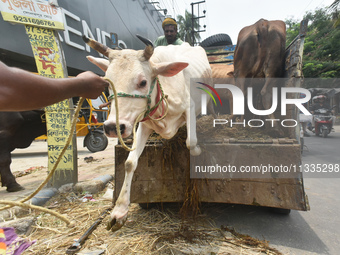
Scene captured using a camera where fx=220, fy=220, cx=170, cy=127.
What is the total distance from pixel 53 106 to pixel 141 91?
115 inches

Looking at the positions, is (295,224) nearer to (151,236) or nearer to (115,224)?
(151,236)

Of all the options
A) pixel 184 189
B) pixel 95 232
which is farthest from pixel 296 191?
pixel 95 232

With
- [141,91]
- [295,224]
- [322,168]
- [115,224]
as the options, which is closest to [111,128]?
[141,91]

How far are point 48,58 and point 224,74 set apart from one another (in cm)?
337

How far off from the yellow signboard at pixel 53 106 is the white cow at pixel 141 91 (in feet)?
7.27

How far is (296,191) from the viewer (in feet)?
7.85

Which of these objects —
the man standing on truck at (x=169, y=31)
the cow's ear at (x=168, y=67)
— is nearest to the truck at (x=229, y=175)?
the cow's ear at (x=168, y=67)

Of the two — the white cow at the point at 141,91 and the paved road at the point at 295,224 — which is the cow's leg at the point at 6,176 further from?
the paved road at the point at 295,224

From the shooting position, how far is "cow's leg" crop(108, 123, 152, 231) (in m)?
2.12

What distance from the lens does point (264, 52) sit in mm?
3320

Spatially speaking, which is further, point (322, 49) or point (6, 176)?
point (322, 49)

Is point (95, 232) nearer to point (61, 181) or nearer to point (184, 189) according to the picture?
point (184, 189)

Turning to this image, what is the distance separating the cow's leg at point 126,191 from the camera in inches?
83.5

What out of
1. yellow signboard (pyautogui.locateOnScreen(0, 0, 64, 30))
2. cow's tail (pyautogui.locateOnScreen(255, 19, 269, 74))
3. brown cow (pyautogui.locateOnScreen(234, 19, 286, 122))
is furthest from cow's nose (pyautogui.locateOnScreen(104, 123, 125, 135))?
yellow signboard (pyautogui.locateOnScreen(0, 0, 64, 30))
